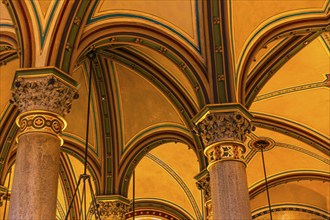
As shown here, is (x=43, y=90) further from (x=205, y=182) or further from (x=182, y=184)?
(x=182, y=184)

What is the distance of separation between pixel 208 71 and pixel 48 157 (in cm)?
299

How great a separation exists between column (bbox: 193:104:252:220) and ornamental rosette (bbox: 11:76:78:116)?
6.75 ft

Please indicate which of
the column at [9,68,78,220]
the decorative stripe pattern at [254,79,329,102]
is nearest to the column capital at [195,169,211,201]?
the decorative stripe pattern at [254,79,329,102]

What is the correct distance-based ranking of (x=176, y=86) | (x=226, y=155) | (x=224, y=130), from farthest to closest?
(x=176, y=86) → (x=224, y=130) → (x=226, y=155)

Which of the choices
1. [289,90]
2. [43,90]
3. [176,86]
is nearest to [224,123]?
[176,86]

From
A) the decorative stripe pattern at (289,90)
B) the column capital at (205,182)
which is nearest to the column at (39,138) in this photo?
the column capital at (205,182)

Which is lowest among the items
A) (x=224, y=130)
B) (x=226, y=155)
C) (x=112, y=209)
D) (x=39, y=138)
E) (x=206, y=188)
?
(x=39, y=138)

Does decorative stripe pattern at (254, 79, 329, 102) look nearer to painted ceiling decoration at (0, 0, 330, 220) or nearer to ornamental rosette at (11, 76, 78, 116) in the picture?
painted ceiling decoration at (0, 0, 330, 220)

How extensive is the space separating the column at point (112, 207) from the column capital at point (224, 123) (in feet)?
10.2

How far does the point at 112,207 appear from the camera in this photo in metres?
10.5

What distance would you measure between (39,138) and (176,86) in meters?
3.58

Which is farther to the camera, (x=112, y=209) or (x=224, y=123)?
(x=112, y=209)

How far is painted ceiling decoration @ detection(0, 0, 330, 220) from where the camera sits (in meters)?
8.17

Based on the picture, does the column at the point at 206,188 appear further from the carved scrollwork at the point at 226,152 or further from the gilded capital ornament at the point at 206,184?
the carved scrollwork at the point at 226,152
